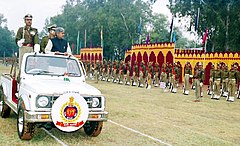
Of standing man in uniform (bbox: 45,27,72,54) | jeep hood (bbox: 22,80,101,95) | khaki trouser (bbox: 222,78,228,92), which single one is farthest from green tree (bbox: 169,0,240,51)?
jeep hood (bbox: 22,80,101,95)

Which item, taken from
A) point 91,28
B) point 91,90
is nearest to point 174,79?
point 91,90

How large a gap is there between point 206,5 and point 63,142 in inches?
1170

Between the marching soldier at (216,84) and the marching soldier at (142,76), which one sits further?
the marching soldier at (142,76)

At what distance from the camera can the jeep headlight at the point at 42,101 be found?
6729 millimetres

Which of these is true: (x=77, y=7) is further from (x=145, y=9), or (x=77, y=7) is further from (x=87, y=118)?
(x=87, y=118)

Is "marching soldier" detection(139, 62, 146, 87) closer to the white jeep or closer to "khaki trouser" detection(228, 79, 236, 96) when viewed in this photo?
"khaki trouser" detection(228, 79, 236, 96)

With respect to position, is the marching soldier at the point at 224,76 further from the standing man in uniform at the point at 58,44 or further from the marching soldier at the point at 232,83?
the standing man in uniform at the point at 58,44

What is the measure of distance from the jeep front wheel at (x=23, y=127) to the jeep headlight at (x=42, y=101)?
39 cm

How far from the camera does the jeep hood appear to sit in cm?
681

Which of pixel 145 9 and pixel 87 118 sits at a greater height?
pixel 145 9

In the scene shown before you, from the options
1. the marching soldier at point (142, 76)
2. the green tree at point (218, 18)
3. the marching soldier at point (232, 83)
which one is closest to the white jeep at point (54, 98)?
the marching soldier at point (232, 83)

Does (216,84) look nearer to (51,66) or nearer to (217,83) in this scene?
(217,83)

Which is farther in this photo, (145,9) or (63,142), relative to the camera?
(145,9)

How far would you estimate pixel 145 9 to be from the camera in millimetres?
62938
